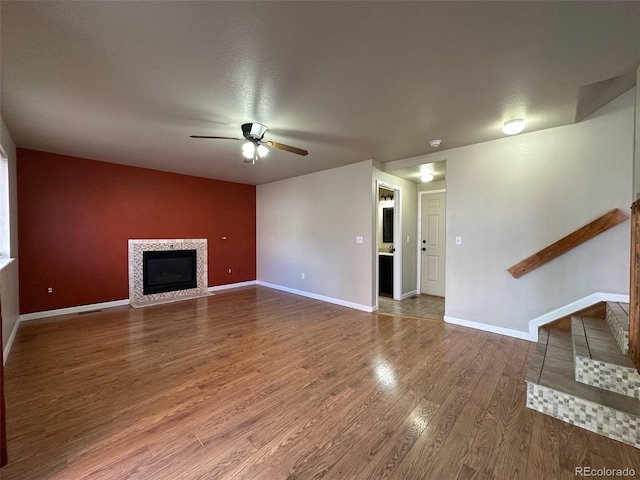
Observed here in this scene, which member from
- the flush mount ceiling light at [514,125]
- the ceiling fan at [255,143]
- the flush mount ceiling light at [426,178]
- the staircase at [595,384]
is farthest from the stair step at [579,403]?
the flush mount ceiling light at [426,178]

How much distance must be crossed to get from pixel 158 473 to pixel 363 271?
11.7ft

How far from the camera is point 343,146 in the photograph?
372cm

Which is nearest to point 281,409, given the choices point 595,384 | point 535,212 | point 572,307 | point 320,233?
point 595,384

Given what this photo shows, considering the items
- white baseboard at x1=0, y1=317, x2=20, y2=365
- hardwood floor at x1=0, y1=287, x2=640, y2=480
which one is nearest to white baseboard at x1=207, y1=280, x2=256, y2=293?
hardwood floor at x1=0, y1=287, x2=640, y2=480

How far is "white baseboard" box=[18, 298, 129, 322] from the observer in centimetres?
395

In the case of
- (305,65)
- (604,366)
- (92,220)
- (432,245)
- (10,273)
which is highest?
(305,65)

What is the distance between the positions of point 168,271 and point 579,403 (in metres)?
6.03

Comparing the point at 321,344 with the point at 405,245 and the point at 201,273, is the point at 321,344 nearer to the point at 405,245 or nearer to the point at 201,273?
the point at 405,245

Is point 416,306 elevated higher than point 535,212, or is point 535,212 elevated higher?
point 535,212

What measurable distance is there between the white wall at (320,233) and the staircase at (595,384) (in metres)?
2.56

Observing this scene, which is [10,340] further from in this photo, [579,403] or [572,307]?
[572,307]

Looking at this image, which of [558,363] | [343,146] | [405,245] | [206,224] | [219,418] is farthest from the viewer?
[206,224]

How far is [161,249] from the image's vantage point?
526 centimetres

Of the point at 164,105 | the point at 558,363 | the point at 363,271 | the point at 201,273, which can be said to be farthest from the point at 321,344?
the point at 201,273
